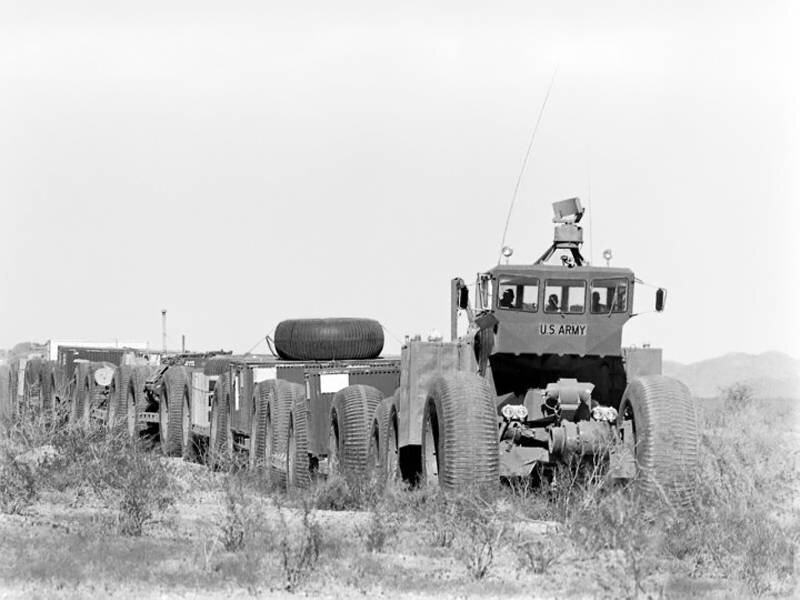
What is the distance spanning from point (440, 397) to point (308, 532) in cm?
233

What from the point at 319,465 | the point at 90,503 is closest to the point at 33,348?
the point at 319,465

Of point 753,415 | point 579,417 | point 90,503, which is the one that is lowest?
point 753,415

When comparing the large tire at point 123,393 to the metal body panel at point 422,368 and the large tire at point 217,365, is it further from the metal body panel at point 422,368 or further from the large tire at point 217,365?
the metal body panel at point 422,368

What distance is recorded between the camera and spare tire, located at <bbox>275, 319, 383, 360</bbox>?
21828 millimetres

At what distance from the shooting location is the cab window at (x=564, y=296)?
47.9 ft

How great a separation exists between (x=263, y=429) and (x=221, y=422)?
9.58 feet

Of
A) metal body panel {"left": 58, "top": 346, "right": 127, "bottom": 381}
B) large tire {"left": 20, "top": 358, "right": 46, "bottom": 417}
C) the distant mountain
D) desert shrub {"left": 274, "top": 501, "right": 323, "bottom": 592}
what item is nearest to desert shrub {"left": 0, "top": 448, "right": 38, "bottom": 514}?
desert shrub {"left": 274, "top": 501, "right": 323, "bottom": 592}

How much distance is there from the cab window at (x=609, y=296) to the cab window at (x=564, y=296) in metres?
0.13

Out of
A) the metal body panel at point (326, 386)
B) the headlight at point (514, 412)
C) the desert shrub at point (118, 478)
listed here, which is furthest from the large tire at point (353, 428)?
the headlight at point (514, 412)

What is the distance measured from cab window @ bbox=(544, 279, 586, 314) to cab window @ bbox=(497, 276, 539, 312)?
14 cm

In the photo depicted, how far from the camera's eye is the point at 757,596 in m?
10.2

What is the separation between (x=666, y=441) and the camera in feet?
42.5

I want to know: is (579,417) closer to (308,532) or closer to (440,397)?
(440,397)

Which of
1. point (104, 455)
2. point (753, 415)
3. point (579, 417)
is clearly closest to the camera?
point (579, 417)
